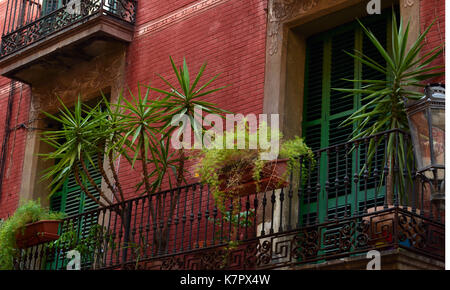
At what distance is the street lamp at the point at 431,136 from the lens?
880cm

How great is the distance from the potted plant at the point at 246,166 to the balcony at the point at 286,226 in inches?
5.8

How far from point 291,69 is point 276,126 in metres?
0.97

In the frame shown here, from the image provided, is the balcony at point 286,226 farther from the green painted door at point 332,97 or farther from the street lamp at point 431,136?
the street lamp at point 431,136

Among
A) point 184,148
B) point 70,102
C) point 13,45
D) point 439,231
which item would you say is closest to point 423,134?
point 439,231

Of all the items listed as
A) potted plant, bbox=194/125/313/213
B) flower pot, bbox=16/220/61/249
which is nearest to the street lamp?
potted plant, bbox=194/125/313/213

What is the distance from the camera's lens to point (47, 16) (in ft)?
46.8

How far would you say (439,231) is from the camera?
8938 mm

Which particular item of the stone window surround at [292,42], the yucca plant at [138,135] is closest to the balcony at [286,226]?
the yucca plant at [138,135]

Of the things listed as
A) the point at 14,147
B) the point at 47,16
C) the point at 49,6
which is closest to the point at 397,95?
the point at 47,16

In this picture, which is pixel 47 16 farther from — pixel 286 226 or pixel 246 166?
pixel 286 226

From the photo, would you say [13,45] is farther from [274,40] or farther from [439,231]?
[439,231]

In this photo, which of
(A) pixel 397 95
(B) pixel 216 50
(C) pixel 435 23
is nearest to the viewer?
(A) pixel 397 95

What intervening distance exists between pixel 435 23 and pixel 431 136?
73.5 inches

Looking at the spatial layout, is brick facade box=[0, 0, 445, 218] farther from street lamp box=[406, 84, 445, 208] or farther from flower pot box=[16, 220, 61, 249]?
street lamp box=[406, 84, 445, 208]
